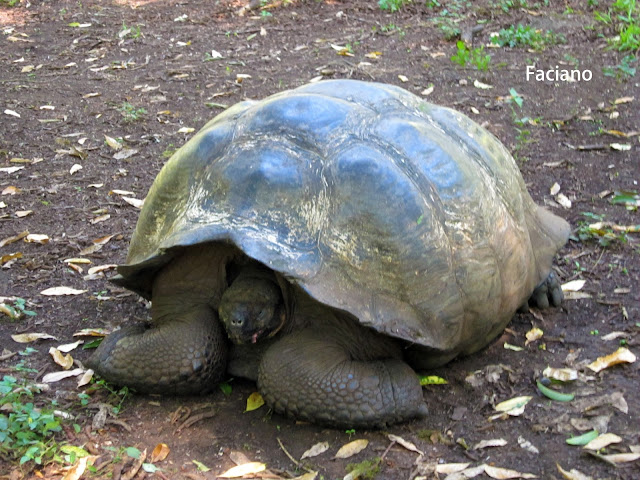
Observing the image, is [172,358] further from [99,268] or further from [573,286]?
[573,286]

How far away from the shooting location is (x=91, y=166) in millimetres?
5730

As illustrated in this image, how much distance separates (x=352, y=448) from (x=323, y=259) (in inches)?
28.7

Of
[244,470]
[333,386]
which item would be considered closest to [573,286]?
[333,386]

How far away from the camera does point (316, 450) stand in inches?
113

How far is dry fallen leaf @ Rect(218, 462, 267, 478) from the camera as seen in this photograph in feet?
8.89

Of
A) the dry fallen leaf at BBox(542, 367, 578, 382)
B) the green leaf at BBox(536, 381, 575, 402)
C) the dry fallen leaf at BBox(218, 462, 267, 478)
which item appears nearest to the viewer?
the dry fallen leaf at BBox(218, 462, 267, 478)

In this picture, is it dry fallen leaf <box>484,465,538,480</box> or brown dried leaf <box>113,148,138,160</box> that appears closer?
dry fallen leaf <box>484,465,538,480</box>

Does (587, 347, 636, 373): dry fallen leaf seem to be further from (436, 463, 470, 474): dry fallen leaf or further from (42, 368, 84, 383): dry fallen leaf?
(42, 368, 84, 383): dry fallen leaf

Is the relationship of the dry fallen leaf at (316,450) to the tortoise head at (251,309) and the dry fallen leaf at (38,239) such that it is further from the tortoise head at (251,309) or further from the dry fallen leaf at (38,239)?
the dry fallen leaf at (38,239)

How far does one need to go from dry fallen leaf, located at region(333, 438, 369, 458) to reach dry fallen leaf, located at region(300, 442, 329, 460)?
0.21ft

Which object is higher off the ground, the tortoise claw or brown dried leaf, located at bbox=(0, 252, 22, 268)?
brown dried leaf, located at bbox=(0, 252, 22, 268)

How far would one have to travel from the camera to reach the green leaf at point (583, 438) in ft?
9.11

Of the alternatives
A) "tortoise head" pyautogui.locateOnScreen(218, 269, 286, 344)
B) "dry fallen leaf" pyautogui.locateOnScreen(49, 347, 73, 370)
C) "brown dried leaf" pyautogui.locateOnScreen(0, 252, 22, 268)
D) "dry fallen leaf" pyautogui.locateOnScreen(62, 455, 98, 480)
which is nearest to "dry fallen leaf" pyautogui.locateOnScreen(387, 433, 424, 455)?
"tortoise head" pyautogui.locateOnScreen(218, 269, 286, 344)

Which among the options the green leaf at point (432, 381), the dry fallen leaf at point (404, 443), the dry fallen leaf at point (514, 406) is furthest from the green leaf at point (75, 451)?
the dry fallen leaf at point (514, 406)
